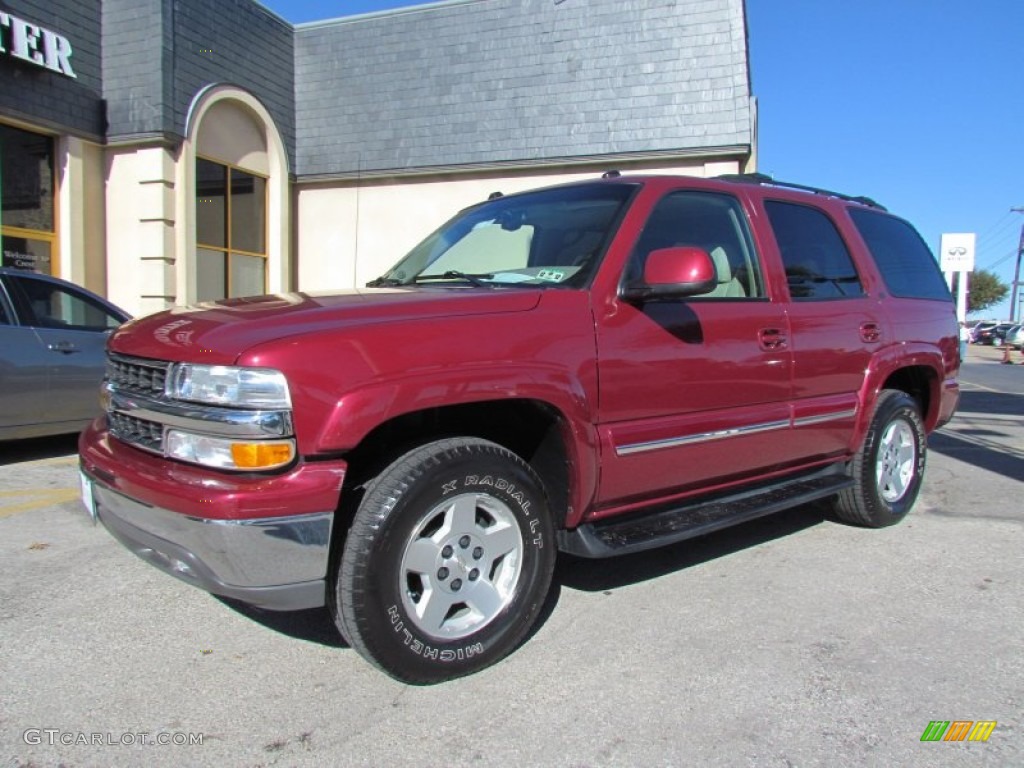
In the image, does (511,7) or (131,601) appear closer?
(131,601)

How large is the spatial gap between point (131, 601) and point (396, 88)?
11.9 metres

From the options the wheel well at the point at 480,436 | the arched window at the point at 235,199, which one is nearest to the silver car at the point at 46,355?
the wheel well at the point at 480,436

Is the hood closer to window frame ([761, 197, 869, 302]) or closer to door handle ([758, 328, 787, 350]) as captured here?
door handle ([758, 328, 787, 350])

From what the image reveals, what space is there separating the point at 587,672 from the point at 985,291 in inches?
3645

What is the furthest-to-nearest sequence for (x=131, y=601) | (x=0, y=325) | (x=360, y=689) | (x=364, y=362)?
1. (x=0, y=325)
2. (x=131, y=601)
3. (x=360, y=689)
4. (x=364, y=362)

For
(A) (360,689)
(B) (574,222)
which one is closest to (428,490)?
(A) (360,689)

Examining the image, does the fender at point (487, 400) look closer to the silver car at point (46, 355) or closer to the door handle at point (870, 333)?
the door handle at point (870, 333)

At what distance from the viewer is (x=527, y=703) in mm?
2689

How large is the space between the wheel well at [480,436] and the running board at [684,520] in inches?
5.8

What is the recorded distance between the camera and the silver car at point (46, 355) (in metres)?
5.88

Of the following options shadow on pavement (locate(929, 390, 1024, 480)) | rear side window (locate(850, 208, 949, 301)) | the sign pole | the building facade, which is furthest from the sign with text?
rear side window (locate(850, 208, 949, 301))

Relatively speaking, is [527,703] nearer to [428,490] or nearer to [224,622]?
[428,490]

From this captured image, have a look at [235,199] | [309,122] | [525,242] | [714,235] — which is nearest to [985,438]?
[714,235]

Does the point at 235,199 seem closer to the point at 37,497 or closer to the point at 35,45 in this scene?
the point at 35,45
